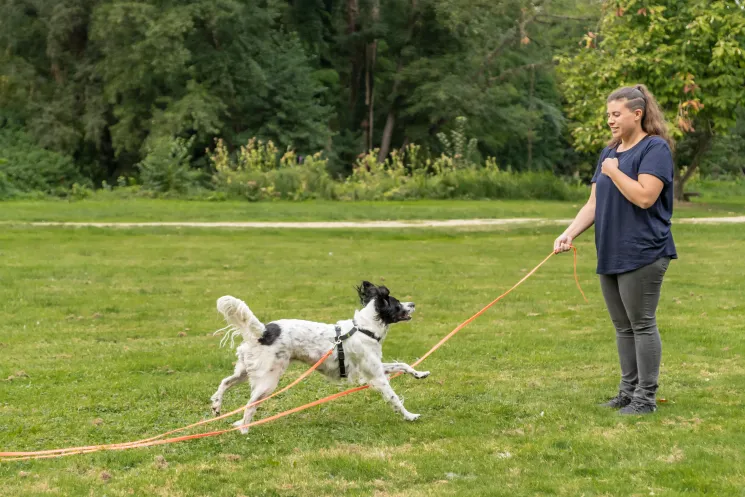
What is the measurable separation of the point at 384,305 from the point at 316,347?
0.54m

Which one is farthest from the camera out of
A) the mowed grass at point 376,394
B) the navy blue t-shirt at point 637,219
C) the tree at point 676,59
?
the tree at point 676,59

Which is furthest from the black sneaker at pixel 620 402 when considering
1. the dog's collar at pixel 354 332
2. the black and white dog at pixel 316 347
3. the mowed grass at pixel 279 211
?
the mowed grass at pixel 279 211

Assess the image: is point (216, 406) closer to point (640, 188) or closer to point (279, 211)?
point (640, 188)

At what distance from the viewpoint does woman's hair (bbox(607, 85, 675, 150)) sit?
5.89m

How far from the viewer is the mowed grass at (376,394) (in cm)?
501

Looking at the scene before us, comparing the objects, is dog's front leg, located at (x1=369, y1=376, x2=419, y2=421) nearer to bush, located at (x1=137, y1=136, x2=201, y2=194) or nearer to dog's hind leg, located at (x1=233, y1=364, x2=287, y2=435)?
dog's hind leg, located at (x1=233, y1=364, x2=287, y2=435)

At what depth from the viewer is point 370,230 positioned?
64.6ft

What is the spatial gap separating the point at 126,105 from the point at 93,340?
30.7 m

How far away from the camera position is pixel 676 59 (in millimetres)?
22812

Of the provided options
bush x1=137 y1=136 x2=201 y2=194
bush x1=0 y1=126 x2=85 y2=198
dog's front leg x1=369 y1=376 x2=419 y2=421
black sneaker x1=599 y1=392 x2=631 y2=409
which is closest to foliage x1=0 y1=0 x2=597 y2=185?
bush x1=0 y1=126 x2=85 y2=198

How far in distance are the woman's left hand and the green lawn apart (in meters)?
15.9

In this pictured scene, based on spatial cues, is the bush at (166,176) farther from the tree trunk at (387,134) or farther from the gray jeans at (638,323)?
the gray jeans at (638,323)

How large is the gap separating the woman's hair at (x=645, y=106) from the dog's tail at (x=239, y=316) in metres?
Answer: 2.68

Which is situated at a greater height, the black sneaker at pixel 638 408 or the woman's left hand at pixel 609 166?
the woman's left hand at pixel 609 166
